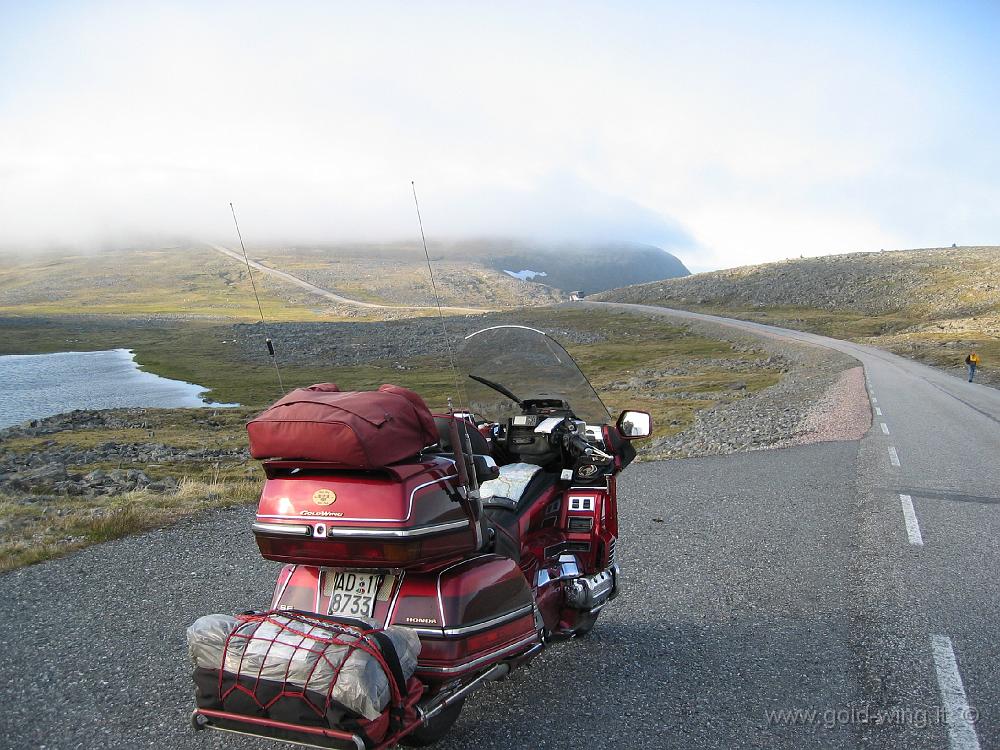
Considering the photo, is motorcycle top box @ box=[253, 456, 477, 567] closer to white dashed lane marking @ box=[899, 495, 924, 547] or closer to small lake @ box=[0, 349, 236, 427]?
white dashed lane marking @ box=[899, 495, 924, 547]

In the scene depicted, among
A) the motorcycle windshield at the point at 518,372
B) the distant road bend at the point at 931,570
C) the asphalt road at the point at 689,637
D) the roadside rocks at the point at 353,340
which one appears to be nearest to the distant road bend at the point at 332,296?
the roadside rocks at the point at 353,340

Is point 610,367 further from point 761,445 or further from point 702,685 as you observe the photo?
point 702,685

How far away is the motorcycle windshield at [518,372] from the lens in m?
5.68

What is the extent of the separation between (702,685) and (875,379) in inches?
1173

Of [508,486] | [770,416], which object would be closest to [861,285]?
[770,416]

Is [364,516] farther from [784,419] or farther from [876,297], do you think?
[876,297]

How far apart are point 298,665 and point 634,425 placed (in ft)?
10.3

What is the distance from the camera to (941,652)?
16.2ft

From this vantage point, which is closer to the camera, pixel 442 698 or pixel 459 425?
pixel 442 698

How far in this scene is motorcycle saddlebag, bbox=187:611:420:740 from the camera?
9.90 feet

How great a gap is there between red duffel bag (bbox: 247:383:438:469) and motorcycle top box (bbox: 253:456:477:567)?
9cm

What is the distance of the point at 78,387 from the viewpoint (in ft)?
164

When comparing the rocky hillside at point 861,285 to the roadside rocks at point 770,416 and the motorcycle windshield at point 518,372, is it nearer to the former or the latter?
the roadside rocks at point 770,416

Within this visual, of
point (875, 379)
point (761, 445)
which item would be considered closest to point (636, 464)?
point (761, 445)
